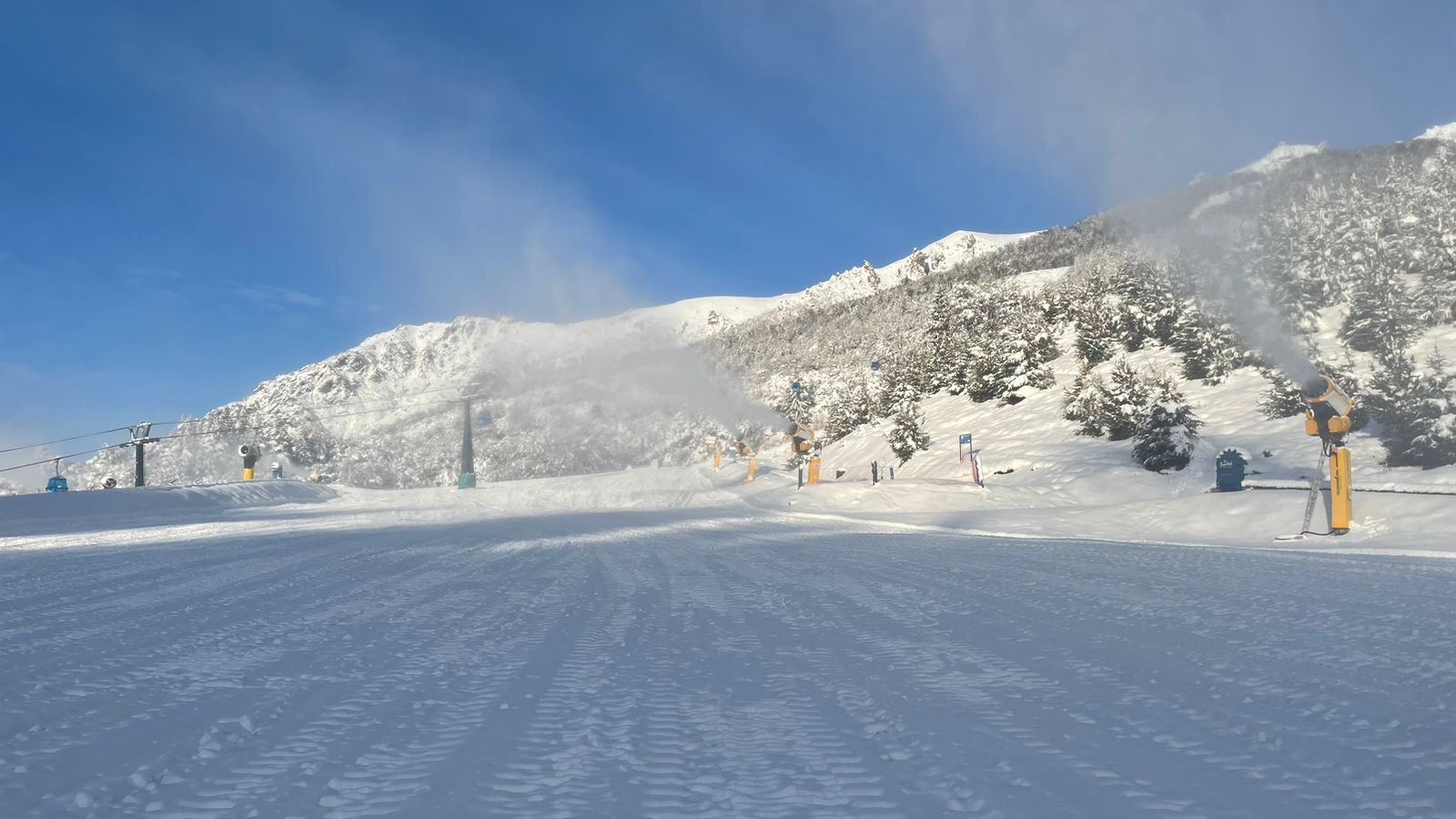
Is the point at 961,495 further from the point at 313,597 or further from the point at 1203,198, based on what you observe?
the point at 313,597

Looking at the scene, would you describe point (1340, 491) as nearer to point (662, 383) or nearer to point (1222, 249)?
point (1222, 249)

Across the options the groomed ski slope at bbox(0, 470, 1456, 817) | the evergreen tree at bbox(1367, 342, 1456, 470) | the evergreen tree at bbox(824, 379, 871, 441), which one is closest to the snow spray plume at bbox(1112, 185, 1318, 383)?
the evergreen tree at bbox(1367, 342, 1456, 470)

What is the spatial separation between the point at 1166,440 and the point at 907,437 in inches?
412

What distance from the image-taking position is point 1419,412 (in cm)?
1457

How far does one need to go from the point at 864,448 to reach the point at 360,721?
108 ft

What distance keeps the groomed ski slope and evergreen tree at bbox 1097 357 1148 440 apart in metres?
15.7

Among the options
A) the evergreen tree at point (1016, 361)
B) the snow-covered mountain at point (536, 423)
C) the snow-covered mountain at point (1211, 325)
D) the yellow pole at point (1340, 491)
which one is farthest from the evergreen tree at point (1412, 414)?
the snow-covered mountain at point (536, 423)

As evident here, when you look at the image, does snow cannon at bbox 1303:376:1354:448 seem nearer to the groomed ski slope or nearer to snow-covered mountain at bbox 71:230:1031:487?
the groomed ski slope

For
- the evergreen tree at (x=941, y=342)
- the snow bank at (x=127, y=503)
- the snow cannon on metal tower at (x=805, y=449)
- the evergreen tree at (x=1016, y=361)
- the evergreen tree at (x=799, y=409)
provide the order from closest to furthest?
1. the snow bank at (x=127, y=503)
2. the snow cannon on metal tower at (x=805, y=449)
3. the evergreen tree at (x=1016, y=361)
4. the evergreen tree at (x=941, y=342)
5. the evergreen tree at (x=799, y=409)

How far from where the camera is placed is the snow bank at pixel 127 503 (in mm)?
16578

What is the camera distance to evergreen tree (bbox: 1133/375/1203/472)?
19.0 metres

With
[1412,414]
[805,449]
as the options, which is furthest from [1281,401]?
[805,449]

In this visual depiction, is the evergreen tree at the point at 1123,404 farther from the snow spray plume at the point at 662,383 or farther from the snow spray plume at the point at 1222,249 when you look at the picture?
the snow spray plume at the point at 662,383

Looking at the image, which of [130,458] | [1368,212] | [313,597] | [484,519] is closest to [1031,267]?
[1368,212]
